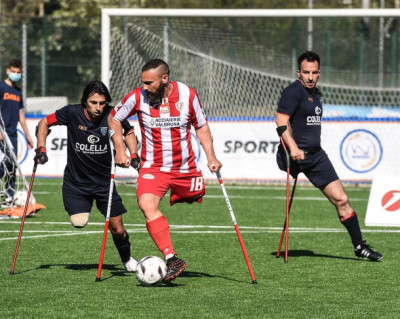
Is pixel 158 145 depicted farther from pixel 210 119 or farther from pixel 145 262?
pixel 210 119

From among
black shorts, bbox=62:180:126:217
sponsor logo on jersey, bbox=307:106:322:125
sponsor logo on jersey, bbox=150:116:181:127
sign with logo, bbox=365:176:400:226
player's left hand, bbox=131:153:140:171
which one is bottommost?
sign with logo, bbox=365:176:400:226

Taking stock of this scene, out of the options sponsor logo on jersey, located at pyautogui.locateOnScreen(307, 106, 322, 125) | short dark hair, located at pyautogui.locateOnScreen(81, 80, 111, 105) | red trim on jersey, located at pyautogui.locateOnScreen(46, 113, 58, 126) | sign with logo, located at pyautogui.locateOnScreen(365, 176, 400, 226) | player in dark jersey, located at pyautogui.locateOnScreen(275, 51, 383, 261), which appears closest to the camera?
short dark hair, located at pyautogui.locateOnScreen(81, 80, 111, 105)

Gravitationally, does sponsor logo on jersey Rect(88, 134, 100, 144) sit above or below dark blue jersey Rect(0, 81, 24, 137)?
above

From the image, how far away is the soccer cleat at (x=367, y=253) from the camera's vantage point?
1078cm

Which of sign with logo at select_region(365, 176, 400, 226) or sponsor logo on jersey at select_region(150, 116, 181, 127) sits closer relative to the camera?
sponsor logo on jersey at select_region(150, 116, 181, 127)

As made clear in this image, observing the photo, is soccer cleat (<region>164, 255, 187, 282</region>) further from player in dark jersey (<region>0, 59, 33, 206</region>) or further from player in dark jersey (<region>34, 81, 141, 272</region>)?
player in dark jersey (<region>0, 59, 33, 206</region>)

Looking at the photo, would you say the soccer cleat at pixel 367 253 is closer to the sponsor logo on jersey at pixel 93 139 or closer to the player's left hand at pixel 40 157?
the sponsor logo on jersey at pixel 93 139

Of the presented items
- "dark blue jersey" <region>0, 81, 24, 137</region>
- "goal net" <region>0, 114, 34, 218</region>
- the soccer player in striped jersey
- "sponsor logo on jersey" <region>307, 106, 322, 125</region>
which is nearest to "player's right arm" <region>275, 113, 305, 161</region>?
"sponsor logo on jersey" <region>307, 106, 322, 125</region>

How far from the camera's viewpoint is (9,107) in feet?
52.5

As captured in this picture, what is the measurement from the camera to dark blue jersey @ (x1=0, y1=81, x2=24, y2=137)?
16.0m

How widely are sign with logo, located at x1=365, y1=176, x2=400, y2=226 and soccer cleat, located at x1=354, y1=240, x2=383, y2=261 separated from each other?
2.75m

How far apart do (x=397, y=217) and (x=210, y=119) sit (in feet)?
26.7

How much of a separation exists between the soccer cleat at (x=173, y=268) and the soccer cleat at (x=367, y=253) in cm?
268

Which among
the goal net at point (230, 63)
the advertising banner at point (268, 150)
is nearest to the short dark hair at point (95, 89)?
the goal net at point (230, 63)
